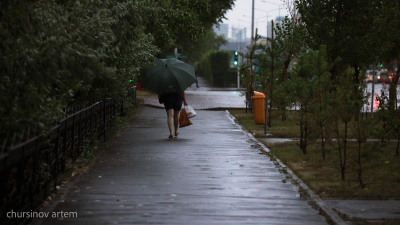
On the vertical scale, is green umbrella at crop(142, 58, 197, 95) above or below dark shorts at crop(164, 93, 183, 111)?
above

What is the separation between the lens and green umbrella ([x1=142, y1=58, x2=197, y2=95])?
44.3 feet

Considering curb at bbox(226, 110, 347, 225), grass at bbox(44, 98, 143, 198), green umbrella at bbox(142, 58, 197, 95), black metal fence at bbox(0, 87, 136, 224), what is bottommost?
curb at bbox(226, 110, 347, 225)

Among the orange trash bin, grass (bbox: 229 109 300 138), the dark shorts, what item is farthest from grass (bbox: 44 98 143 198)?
the orange trash bin

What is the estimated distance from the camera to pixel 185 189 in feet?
25.1

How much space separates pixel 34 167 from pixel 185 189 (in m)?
2.21

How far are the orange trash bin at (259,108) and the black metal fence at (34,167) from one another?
9066 millimetres

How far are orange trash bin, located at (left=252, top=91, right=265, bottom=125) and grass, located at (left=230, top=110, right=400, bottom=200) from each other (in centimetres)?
467

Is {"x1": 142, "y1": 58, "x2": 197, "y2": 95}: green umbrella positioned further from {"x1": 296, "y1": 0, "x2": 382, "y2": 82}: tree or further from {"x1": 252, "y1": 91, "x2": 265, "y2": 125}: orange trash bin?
{"x1": 296, "y1": 0, "x2": 382, "y2": 82}: tree

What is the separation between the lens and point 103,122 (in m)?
12.7

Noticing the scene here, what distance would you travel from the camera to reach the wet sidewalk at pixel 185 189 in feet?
20.4

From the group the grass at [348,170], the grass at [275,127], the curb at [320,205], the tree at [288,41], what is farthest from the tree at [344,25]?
the curb at [320,205]

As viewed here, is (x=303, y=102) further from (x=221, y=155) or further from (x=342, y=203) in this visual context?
(x=342, y=203)

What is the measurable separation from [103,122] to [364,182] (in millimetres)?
6343

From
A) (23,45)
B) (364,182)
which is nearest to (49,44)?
(23,45)
